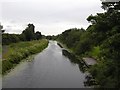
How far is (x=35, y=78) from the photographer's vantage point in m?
25.4

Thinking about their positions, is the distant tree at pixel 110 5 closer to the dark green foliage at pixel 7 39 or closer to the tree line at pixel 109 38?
the tree line at pixel 109 38

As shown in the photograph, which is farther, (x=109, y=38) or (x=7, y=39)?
(x=7, y=39)

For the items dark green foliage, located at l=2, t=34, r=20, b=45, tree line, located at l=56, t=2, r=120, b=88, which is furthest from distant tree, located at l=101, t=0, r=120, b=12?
dark green foliage, located at l=2, t=34, r=20, b=45

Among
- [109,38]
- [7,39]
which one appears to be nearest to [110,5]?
[109,38]

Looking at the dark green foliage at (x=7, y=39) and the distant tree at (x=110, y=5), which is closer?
the distant tree at (x=110, y=5)

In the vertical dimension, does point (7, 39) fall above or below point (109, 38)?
above

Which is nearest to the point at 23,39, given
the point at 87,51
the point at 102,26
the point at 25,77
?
the point at 87,51

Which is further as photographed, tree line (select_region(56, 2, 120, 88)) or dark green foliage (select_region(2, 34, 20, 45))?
dark green foliage (select_region(2, 34, 20, 45))

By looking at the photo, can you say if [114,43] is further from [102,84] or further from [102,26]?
[102,84]

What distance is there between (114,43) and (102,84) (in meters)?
5.94

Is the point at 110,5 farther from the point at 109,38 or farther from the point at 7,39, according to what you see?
the point at 7,39

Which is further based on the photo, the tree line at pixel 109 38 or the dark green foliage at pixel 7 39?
the dark green foliage at pixel 7 39

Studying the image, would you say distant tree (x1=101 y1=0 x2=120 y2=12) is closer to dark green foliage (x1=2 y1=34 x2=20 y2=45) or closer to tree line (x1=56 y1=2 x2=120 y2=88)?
tree line (x1=56 y1=2 x2=120 y2=88)

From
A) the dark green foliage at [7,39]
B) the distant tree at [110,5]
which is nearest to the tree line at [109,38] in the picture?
the distant tree at [110,5]
